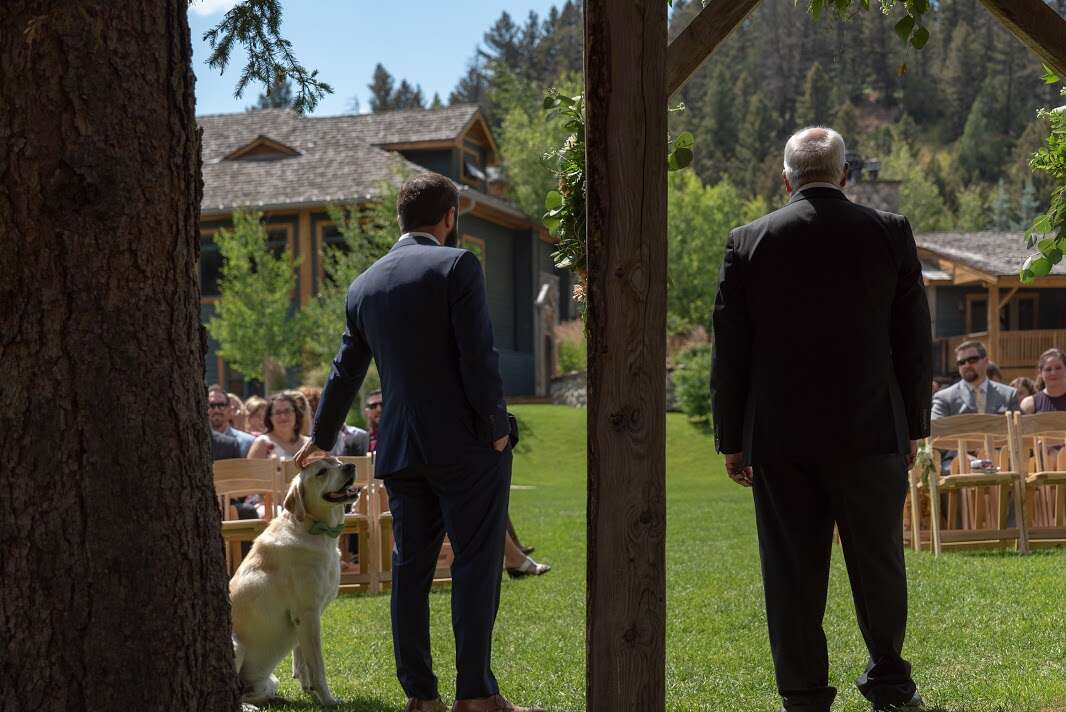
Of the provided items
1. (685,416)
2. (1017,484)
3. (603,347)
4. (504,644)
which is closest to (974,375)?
(1017,484)

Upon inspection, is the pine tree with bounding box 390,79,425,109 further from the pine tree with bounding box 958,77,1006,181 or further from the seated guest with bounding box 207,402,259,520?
the seated guest with bounding box 207,402,259,520

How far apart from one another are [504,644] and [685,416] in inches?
1197

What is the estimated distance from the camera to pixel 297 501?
255 inches

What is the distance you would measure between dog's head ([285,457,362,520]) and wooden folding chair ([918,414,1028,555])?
5.94 m

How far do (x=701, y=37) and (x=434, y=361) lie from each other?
1.59 meters

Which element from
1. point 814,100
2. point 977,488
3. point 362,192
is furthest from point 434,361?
point 814,100

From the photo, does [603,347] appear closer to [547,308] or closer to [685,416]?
[685,416]

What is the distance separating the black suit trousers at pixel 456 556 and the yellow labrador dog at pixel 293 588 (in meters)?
1.00

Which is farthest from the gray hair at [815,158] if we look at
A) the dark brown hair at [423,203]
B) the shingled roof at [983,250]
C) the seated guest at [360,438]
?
the shingled roof at [983,250]

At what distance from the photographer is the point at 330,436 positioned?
5.69m

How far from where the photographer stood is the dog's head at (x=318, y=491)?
6.47m

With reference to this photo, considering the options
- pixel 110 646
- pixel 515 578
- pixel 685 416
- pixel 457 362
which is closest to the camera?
pixel 110 646

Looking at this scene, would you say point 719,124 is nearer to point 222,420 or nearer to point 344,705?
point 222,420

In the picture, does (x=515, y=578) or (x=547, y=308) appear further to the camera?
(x=547, y=308)
